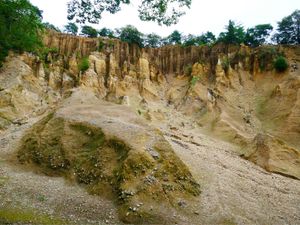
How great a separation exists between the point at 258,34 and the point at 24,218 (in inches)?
1741

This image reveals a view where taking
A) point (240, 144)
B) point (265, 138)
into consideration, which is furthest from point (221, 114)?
point (265, 138)

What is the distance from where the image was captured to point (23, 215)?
466 inches

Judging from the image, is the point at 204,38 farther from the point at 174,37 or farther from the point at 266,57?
the point at 266,57

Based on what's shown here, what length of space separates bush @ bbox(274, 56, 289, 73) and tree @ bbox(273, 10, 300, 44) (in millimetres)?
11051

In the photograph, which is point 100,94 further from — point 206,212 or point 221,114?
point 206,212

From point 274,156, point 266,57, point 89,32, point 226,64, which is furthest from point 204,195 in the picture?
point 89,32

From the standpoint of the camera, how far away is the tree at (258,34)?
157ft

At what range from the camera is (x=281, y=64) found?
124 feet

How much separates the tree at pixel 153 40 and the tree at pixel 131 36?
3.78 meters

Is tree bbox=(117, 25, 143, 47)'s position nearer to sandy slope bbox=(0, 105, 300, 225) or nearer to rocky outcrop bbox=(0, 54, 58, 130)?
rocky outcrop bbox=(0, 54, 58, 130)

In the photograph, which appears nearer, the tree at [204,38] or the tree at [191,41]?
the tree at [191,41]

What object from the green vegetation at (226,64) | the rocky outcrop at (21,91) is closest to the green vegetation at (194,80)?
the green vegetation at (226,64)

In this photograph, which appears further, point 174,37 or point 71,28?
point 71,28

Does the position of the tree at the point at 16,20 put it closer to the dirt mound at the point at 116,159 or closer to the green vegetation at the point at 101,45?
the dirt mound at the point at 116,159
